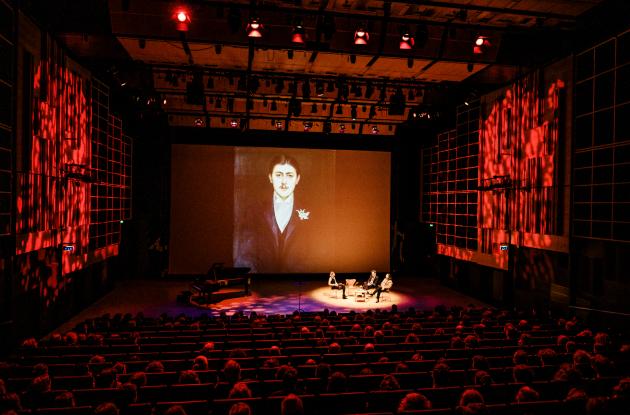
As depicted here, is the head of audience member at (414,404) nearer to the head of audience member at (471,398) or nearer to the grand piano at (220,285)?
the head of audience member at (471,398)

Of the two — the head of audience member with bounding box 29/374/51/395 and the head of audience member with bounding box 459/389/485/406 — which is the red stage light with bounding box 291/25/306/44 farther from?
the head of audience member with bounding box 459/389/485/406

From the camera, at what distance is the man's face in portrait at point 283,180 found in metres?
20.7

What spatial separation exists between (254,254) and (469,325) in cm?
1251

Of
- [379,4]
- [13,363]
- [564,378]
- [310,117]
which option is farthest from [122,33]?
[564,378]

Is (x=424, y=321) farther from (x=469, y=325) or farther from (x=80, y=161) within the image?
(x=80, y=161)

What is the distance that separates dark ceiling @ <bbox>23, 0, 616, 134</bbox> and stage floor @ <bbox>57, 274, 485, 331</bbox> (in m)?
7.35

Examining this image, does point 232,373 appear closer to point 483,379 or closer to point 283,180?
point 483,379

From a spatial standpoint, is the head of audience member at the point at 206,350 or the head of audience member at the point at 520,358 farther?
the head of audience member at the point at 206,350

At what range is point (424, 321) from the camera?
10.5m

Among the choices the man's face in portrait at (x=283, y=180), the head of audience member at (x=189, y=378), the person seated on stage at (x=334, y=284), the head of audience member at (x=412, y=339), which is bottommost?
the person seated on stage at (x=334, y=284)

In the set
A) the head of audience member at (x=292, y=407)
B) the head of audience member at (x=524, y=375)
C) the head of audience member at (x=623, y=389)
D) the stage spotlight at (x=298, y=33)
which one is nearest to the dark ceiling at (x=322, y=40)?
the stage spotlight at (x=298, y=33)

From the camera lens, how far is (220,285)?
54.0ft

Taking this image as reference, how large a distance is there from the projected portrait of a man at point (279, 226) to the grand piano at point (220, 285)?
79.2 inches

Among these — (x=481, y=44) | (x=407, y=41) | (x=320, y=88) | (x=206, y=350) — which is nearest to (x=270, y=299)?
(x=320, y=88)
